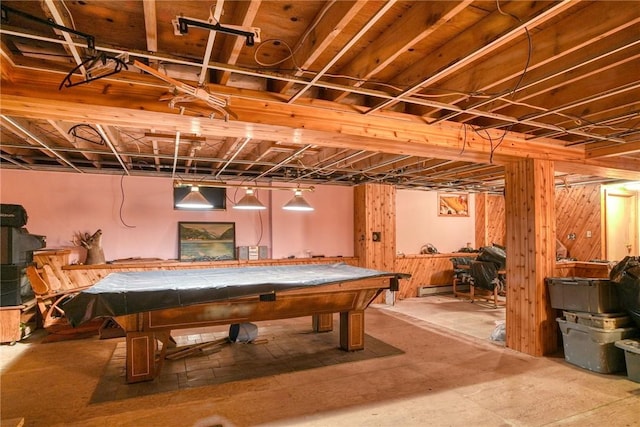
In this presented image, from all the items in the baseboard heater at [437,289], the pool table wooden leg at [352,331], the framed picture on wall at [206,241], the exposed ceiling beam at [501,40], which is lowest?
the baseboard heater at [437,289]

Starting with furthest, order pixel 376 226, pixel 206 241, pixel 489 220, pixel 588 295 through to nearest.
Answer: pixel 489 220
pixel 376 226
pixel 206 241
pixel 588 295

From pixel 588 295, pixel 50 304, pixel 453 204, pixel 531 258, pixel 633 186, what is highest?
pixel 633 186

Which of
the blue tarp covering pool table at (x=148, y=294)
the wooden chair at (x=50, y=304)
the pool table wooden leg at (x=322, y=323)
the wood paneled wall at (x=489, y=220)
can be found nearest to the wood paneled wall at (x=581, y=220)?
the wood paneled wall at (x=489, y=220)

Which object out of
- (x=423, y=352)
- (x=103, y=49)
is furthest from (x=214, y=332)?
(x=103, y=49)

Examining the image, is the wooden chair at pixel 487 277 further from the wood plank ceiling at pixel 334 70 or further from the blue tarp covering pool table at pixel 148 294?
the blue tarp covering pool table at pixel 148 294

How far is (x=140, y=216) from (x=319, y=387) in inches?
195

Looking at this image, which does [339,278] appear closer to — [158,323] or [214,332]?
[158,323]

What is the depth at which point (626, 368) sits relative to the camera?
3865 millimetres

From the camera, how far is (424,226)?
9320 millimetres

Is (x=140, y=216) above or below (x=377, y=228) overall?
above

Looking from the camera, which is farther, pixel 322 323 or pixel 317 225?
pixel 317 225

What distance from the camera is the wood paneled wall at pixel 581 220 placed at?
8.40 m

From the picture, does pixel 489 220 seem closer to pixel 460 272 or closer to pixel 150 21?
pixel 460 272

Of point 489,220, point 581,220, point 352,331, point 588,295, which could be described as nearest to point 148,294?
point 352,331
